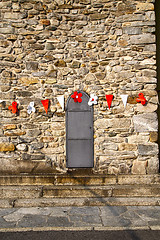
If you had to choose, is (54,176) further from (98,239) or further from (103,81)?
A: (103,81)

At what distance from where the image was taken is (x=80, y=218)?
10.2 feet

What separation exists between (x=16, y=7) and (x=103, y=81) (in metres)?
2.72

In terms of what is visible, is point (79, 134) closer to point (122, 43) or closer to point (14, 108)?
point (14, 108)

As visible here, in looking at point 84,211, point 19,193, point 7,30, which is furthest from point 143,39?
point 19,193

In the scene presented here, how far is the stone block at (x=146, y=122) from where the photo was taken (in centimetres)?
443

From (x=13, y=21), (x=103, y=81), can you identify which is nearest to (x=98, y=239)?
(x=103, y=81)

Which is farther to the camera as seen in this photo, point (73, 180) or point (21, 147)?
point (21, 147)

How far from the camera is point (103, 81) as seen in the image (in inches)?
177

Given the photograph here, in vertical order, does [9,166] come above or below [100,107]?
below

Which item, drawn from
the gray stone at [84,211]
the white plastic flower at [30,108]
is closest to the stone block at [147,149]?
the gray stone at [84,211]

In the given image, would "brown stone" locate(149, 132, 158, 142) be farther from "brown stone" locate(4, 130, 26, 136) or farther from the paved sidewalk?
"brown stone" locate(4, 130, 26, 136)

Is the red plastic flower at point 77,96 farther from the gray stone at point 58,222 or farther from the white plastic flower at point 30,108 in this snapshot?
the gray stone at point 58,222

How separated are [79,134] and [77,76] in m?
1.39

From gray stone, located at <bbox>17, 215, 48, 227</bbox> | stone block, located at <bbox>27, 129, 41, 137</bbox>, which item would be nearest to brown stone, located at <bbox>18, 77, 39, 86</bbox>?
stone block, located at <bbox>27, 129, 41, 137</bbox>
